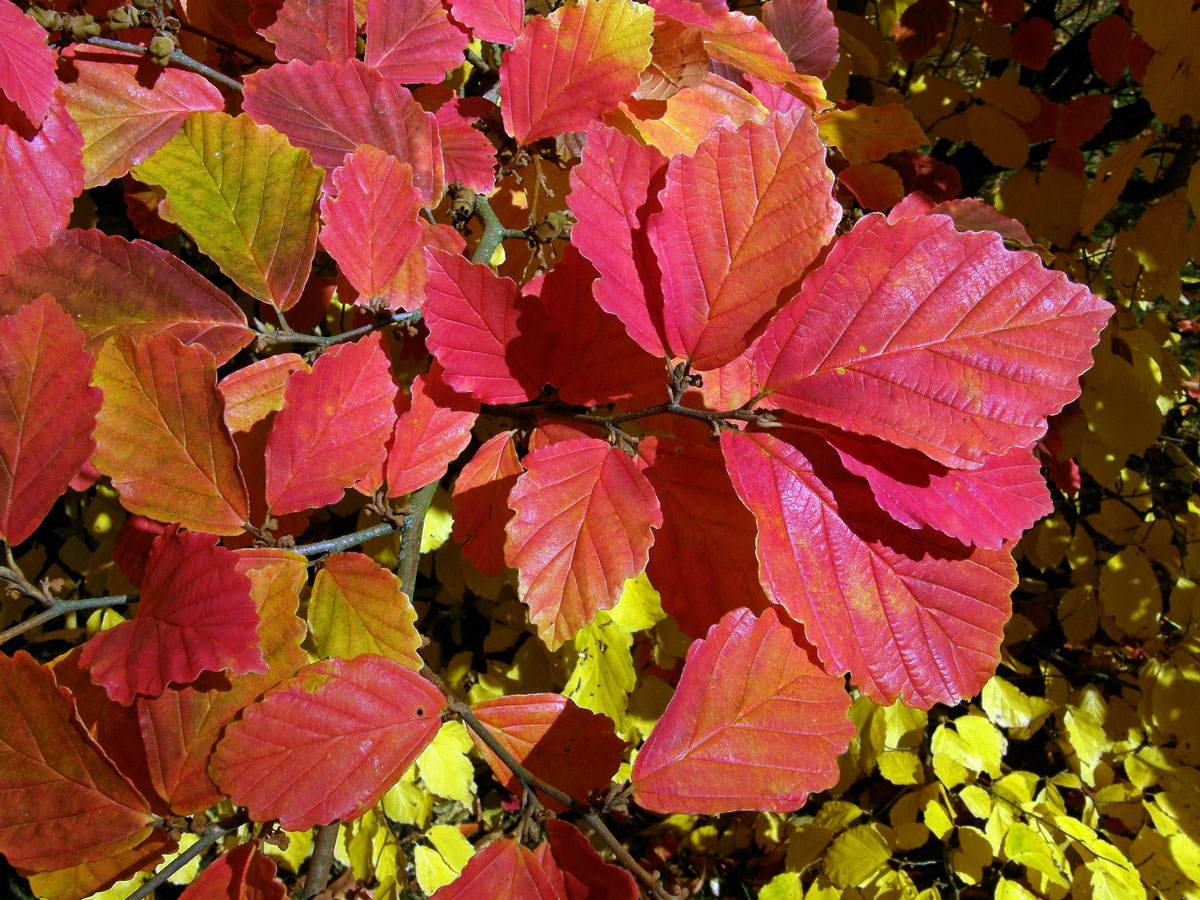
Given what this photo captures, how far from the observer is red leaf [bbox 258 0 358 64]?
785 millimetres

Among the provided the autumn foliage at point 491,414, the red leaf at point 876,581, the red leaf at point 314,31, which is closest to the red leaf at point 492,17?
the autumn foliage at point 491,414

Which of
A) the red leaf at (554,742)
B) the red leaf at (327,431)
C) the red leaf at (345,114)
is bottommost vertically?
the red leaf at (554,742)

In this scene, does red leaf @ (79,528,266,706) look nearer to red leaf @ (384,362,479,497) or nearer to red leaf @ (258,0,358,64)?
red leaf @ (384,362,479,497)

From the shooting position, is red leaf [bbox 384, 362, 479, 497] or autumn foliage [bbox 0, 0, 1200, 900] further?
red leaf [bbox 384, 362, 479, 497]

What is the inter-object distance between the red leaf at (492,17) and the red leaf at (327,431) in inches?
13.3

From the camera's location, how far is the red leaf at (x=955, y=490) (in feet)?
1.81

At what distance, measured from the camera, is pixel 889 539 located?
611 mm

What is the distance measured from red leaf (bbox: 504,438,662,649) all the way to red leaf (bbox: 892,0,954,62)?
4.83 feet

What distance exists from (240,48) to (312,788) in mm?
873

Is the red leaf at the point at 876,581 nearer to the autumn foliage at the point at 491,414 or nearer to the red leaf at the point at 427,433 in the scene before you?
the autumn foliage at the point at 491,414

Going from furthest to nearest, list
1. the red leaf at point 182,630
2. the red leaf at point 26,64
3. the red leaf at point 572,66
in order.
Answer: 1. the red leaf at point 572,66
2. the red leaf at point 26,64
3. the red leaf at point 182,630

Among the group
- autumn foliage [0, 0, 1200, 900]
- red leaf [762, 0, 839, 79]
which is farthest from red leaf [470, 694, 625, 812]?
red leaf [762, 0, 839, 79]

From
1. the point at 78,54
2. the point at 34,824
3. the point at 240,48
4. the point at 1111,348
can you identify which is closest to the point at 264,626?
the point at 34,824

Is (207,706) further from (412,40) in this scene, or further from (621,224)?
(412,40)
